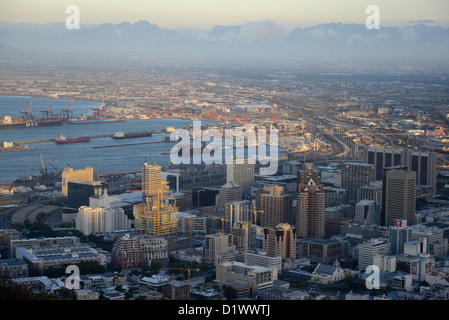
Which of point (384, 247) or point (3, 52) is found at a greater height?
point (3, 52)

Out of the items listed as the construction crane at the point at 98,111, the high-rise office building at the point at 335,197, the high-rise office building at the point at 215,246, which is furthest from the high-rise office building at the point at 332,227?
the construction crane at the point at 98,111

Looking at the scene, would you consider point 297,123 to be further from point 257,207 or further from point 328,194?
point 257,207

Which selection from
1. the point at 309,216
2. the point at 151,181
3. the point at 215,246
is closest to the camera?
the point at 215,246

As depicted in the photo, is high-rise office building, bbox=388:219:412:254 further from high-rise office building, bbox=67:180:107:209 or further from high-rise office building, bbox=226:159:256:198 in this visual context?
high-rise office building, bbox=67:180:107:209

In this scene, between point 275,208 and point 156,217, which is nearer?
point 156,217

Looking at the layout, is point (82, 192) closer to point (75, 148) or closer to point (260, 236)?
point (260, 236)

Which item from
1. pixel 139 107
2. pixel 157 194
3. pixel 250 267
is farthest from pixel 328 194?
pixel 139 107

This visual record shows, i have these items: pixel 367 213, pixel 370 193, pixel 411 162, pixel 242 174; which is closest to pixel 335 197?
pixel 370 193

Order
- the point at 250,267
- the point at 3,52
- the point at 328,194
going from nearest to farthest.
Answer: the point at 250,267, the point at 328,194, the point at 3,52
